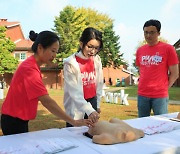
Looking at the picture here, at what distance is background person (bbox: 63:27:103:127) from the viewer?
231cm

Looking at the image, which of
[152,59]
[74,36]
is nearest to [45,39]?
[152,59]

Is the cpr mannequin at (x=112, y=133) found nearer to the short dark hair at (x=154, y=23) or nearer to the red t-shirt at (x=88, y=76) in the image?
the red t-shirt at (x=88, y=76)

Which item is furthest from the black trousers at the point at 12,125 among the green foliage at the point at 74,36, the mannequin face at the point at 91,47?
the green foliage at the point at 74,36

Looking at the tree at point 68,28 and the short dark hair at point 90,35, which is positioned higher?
the tree at point 68,28

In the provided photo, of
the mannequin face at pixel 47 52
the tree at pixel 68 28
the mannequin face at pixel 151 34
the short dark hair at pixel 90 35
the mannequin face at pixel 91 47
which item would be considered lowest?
the mannequin face at pixel 47 52

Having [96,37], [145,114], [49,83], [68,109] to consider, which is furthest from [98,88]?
[49,83]

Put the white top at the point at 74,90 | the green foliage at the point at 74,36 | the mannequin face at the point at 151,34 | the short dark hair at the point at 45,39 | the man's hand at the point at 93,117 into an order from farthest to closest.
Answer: the green foliage at the point at 74,36 → the mannequin face at the point at 151,34 → the white top at the point at 74,90 → the man's hand at the point at 93,117 → the short dark hair at the point at 45,39

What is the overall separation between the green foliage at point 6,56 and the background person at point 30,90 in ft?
71.6

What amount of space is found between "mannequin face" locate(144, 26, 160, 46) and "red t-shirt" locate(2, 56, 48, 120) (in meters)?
1.52

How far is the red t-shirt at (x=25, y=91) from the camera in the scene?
1800 millimetres

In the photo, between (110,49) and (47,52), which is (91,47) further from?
(110,49)

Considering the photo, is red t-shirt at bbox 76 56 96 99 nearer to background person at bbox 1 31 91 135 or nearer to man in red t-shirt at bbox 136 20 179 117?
background person at bbox 1 31 91 135

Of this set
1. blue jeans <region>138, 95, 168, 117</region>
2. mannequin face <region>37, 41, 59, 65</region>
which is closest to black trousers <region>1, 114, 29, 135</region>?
mannequin face <region>37, 41, 59, 65</region>

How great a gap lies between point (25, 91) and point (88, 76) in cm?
75
